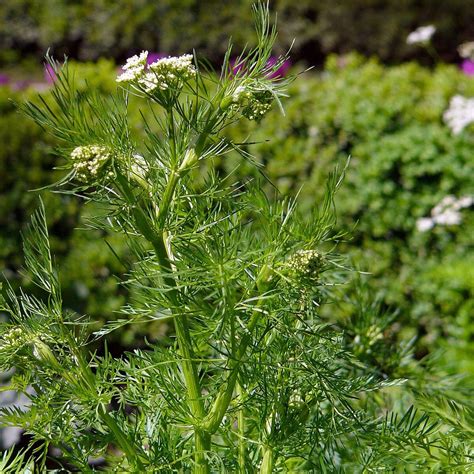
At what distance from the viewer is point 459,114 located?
3.85m

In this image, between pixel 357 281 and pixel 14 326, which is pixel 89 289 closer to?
pixel 357 281

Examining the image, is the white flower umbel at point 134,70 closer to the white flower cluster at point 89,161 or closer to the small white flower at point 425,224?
the white flower cluster at point 89,161

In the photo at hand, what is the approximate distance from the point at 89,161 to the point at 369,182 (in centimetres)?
342

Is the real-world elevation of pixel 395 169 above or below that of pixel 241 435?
below

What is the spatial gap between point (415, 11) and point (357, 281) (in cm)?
892

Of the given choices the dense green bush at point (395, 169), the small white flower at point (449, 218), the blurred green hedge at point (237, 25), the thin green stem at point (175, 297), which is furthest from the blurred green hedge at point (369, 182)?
the blurred green hedge at point (237, 25)

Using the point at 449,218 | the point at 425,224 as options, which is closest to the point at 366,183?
the point at 425,224

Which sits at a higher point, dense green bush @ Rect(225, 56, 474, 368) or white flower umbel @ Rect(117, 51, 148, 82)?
white flower umbel @ Rect(117, 51, 148, 82)

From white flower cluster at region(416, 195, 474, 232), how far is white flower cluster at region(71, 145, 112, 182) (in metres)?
3.16

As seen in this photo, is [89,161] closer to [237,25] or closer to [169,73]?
[169,73]

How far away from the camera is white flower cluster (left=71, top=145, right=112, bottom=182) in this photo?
31.7 inches

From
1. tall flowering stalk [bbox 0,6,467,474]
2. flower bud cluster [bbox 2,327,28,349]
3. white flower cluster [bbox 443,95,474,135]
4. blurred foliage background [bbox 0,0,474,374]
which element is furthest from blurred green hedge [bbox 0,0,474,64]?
flower bud cluster [bbox 2,327,28,349]

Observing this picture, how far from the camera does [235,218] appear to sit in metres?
1.02

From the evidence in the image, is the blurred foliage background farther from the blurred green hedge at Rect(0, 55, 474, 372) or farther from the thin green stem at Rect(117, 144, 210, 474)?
the thin green stem at Rect(117, 144, 210, 474)
